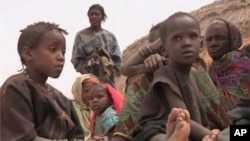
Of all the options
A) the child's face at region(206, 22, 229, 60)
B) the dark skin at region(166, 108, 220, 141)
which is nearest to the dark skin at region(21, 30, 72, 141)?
the dark skin at region(166, 108, 220, 141)

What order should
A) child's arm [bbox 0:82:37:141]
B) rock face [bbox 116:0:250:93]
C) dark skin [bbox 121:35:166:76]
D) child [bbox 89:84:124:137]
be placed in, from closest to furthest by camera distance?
child's arm [bbox 0:82:37:141] → dark skin [bbox 121:35:166:76] → child [bbox 89:84:124:137] → rock face [bbox 116:0:250:93]

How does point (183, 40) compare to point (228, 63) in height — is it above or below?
above

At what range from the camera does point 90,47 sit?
7.24 metres

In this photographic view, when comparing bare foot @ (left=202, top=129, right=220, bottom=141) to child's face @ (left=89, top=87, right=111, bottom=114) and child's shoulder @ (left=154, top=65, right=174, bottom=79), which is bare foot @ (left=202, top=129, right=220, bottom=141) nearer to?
child's shoulder @ (left=154, top=65, right=174, bottom=79)

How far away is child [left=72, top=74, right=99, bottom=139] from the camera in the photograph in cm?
579

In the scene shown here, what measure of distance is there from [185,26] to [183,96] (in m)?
0.36

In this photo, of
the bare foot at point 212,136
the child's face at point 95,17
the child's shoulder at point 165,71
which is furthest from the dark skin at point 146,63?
the child's face at point 95,17

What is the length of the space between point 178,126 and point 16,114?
3.06ft

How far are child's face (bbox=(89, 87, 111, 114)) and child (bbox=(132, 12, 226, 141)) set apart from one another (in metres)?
1.71

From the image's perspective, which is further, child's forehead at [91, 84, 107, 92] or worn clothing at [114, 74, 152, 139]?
child's forehead at [91, 84, 107, 92]

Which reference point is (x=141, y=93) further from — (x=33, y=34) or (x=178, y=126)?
(x=178, y=126)

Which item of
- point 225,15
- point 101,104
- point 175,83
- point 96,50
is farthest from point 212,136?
point 225,15

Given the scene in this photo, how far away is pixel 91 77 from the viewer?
584cm

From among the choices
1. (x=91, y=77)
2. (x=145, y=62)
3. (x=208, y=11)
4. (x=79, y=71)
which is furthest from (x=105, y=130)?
(x=208, y=11)
